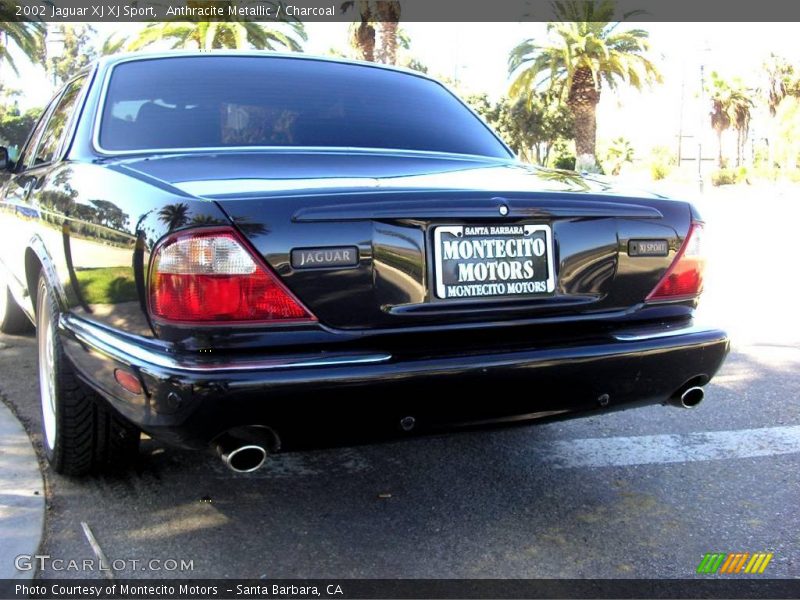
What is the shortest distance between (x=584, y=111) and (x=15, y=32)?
63.4 feet

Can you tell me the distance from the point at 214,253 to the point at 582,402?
1.27m

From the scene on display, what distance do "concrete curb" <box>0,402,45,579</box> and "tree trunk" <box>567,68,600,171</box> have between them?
2723cm

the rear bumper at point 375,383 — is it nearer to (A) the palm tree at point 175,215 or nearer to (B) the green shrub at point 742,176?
(A) the palm tree at point 175,215

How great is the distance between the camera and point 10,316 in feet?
19.1

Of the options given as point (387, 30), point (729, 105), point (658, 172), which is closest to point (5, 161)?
point (387, 30)

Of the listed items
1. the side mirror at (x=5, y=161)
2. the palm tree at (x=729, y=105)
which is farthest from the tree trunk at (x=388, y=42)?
the palm tree at (x=729, y=105)

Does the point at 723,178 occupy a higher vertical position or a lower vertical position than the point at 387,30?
lower

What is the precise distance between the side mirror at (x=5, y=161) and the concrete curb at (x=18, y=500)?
1523mm

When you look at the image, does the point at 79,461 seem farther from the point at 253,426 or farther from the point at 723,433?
the point at 723,433

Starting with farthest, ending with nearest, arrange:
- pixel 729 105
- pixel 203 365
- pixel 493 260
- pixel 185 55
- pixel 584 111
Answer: pixel 729 105 < pixel 584 111 < pixel 185 55 < pixel 493 260 < pixel 203 365

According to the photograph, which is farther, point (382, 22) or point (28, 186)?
point (382, 22)

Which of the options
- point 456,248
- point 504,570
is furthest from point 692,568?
point 456,248

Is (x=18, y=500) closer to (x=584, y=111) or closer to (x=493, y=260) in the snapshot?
(x=493, y=260)

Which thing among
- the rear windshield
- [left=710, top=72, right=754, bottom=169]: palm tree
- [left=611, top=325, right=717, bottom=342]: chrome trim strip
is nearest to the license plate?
[left=611, top=325, right=717, bottom=342]: chrome trim strip
